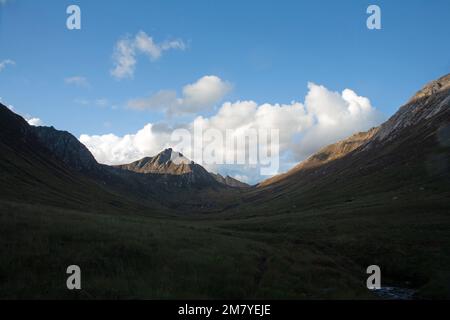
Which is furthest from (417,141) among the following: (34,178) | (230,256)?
(34,178)

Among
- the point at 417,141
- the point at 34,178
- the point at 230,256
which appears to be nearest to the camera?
the point at 230,256

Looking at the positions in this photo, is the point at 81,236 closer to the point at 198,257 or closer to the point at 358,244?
the point at 198,257

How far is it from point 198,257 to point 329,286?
8967mm

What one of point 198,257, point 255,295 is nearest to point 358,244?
point 198,257

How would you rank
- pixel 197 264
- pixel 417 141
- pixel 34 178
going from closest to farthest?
pixel 197 264 → pixel 34 178 → pixel 417 141

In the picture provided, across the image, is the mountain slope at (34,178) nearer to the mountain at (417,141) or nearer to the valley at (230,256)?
the valley at (230,256)

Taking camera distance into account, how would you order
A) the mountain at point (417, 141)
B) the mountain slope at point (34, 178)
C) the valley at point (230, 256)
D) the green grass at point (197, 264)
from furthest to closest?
1. the mountain at point (417, 141)
2. the mountain slope at point (34, 178)
3. the valley at point (230, 256)
4. the green grass at point (197, 264)

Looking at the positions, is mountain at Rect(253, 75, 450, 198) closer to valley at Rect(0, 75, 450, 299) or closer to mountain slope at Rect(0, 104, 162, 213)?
valley at Rect(0, 75, 450, 299)

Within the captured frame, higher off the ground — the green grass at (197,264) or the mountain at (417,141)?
the mountain at (417,141)

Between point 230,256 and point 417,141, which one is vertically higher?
point 417,141

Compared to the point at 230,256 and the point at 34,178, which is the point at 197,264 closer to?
the point at 230,256

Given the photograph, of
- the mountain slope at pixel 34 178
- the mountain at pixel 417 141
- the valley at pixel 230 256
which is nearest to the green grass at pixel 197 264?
the valley at pixel 230 256
